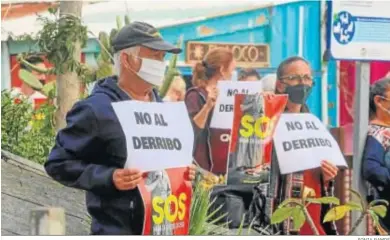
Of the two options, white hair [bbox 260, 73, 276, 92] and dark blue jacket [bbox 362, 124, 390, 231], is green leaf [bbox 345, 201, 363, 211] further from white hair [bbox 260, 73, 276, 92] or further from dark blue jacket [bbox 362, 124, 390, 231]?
white hair [bbox 260, 73, 276, 92]

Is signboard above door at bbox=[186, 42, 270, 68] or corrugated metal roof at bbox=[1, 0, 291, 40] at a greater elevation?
corrugated metal roof at bbox=[1, 0, 291, 40]

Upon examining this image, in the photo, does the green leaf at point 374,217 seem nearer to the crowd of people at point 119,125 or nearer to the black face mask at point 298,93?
the crowd of people at point 119,125

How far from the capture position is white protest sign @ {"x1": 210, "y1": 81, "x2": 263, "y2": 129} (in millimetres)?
6266

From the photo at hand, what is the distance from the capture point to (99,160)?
5941 mm

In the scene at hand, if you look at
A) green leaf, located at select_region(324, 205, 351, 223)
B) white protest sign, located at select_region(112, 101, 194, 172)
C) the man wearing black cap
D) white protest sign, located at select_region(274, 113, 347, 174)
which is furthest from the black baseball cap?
green leaf, located at select_region(324, 205, 351, 223)

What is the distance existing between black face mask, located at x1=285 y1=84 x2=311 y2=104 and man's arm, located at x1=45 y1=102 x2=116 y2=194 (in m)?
1.22

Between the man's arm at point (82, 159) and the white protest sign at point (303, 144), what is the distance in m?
1.13

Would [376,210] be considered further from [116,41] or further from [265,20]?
[116,41]

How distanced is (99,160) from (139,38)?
718 millimetres

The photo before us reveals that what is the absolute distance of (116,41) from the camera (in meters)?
6.07

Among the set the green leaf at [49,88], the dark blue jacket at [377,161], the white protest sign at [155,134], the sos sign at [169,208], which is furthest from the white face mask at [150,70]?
the dark blue jacket at [377,161]

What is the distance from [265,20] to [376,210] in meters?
1.34

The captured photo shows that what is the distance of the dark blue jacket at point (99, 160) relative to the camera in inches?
232

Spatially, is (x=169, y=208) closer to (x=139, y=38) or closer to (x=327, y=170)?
(x=139, y=38)
